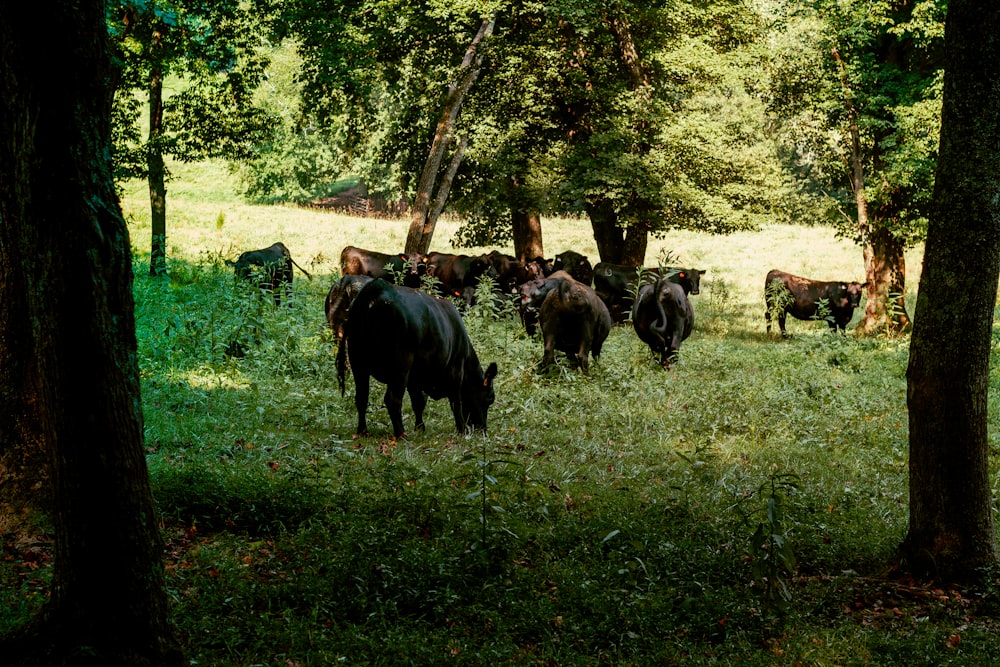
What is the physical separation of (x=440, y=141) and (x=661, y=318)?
10137 mm

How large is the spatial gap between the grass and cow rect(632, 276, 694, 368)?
198 centimetres

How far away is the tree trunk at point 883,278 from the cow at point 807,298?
3.54 ft

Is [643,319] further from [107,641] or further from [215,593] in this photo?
[107,641]

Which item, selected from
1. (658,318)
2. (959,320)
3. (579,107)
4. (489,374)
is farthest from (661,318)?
(579,107)

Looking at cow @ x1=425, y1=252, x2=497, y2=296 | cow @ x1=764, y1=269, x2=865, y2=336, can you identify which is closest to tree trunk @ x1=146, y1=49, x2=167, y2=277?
cow @ x1=425, y1=252, x2=497, y2=296

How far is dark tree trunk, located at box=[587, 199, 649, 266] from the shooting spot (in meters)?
27.5

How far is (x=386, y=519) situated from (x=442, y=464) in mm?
1996

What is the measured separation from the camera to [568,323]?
16.0 m

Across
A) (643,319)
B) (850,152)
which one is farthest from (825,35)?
(643,319)

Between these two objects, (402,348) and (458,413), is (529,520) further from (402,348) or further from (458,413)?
(458,413)

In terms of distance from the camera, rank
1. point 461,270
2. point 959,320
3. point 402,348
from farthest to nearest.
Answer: point 461,270
point 402,348
point 959,320

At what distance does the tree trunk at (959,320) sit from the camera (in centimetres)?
611

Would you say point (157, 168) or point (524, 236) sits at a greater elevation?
point (157, 168)

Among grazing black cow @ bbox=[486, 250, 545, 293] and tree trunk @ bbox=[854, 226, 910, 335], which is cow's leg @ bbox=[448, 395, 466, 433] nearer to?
grazing black cow @ bbox=[486, 250, 545, 293]
